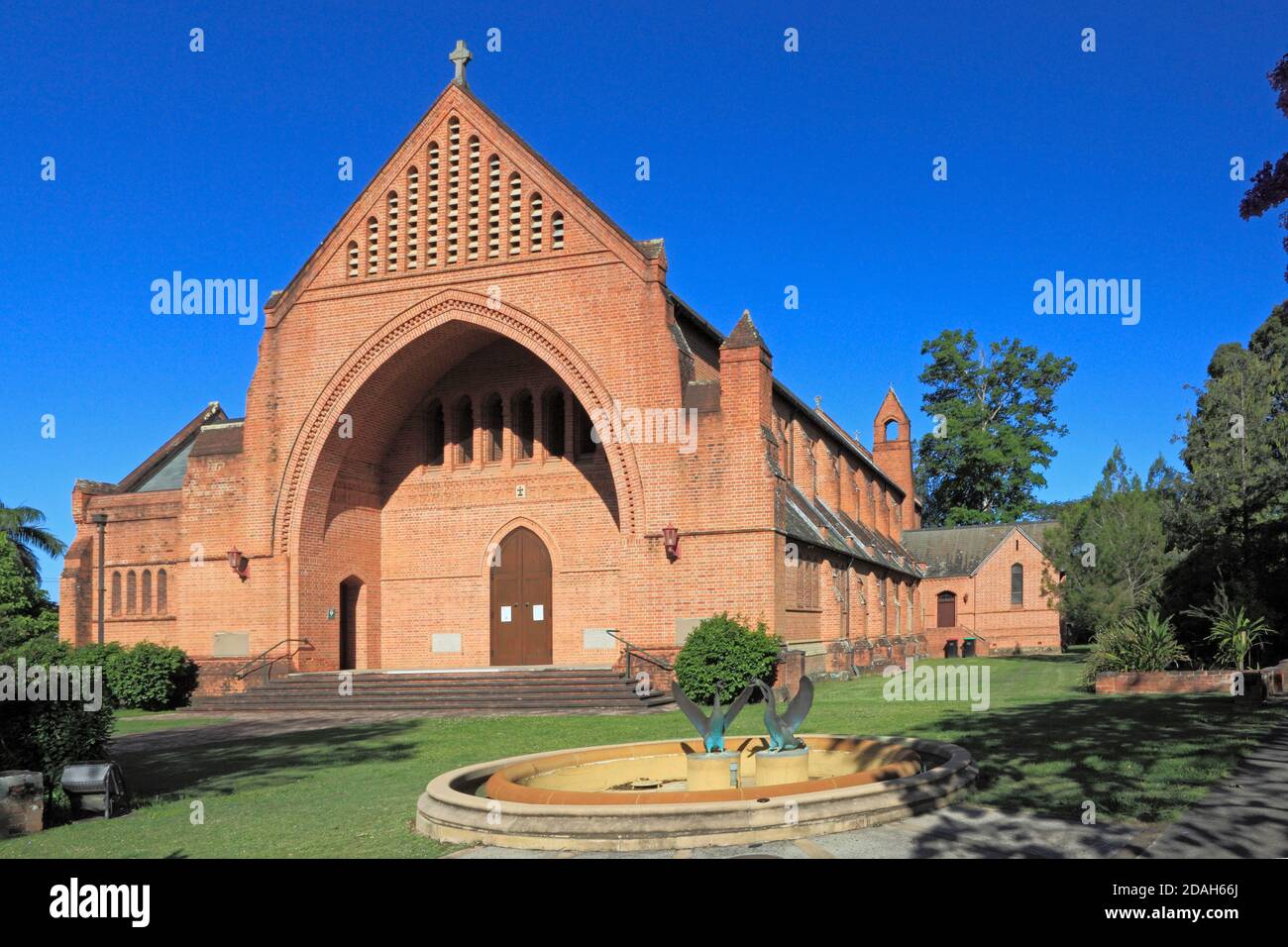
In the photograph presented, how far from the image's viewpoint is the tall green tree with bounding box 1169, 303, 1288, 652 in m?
24.0

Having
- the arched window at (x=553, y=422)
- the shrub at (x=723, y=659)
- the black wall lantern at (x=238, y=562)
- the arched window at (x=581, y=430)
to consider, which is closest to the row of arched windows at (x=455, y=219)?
the arched window at (x=553, y=422)

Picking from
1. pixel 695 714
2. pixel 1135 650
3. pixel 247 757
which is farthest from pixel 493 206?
pixel 695 714

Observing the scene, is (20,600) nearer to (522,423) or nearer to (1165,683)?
(522,423)

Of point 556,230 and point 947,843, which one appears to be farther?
point 556,230

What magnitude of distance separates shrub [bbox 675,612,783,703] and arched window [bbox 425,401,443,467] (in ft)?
37.5

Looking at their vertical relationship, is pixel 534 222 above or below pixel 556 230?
above

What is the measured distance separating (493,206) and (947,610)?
1520 inches

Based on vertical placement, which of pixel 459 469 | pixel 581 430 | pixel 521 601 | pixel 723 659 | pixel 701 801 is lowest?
pixel 723 659

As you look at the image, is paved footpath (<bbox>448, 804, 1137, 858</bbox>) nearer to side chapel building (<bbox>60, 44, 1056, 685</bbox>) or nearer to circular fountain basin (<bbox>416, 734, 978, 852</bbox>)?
circular fountain basin (<bbox>416, 734, 978, 852</bbox>)

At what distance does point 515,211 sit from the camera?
27.3 m

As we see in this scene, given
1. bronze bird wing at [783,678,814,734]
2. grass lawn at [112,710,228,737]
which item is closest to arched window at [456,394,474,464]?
grass lawn at [112,710,228,737]

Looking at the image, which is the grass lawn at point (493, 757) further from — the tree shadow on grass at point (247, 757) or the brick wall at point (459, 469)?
the brick wall at point (459, 469)

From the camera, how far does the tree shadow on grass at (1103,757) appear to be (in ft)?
26.8
